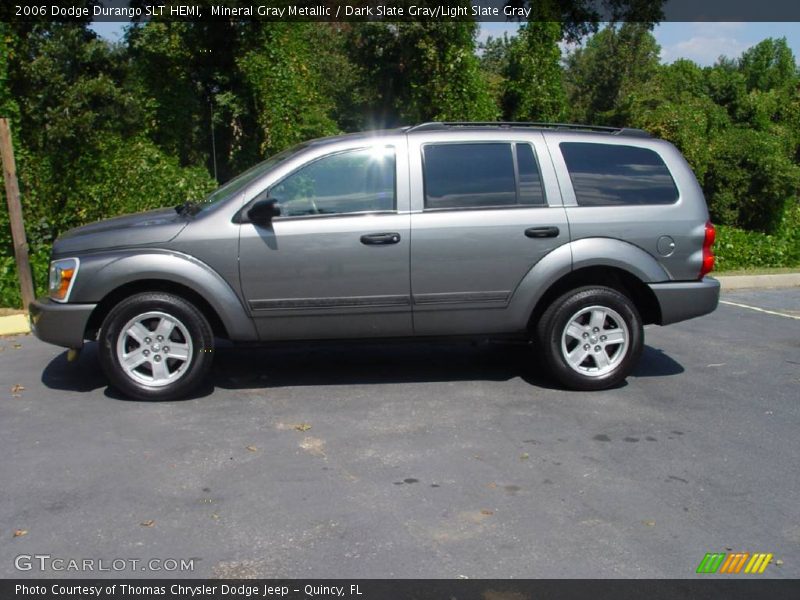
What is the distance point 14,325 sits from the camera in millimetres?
8273

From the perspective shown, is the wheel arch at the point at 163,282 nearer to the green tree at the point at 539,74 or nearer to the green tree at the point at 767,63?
the green tree at the point at 539,74

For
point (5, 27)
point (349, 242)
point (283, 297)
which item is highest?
point (5, 27)

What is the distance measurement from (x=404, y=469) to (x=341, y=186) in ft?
7.39

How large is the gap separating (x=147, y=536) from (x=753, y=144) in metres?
Result: 14.1

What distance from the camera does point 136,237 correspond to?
591 centimetres

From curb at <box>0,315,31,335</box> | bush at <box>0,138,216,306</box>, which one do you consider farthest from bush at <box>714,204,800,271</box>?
curb at <box>0,315,31,335</box>

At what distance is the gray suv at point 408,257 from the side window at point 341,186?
0.03 ft

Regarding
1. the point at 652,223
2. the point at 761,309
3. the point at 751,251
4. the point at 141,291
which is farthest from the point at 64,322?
the point at 751,251

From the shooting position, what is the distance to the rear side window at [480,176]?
6129mm

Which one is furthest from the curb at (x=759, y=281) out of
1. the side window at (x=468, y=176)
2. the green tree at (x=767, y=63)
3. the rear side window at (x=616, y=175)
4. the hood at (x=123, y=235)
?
the green tree at (x=767, y=63)

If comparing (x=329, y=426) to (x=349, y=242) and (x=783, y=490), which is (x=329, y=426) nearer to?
(x=349, y=242)

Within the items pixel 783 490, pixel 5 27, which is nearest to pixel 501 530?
pixel 783 490

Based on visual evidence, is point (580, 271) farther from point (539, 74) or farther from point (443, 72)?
point (539, 74)

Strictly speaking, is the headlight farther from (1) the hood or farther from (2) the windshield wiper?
(2) the windshield wiper
